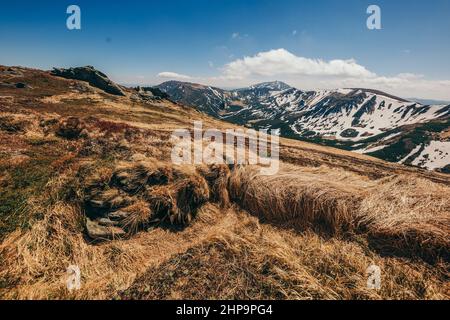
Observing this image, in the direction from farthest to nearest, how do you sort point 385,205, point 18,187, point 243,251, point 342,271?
1. point 18,187
2. point 385,205
3. point 243,251
4. point 342,271

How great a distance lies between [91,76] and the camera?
8856 cm

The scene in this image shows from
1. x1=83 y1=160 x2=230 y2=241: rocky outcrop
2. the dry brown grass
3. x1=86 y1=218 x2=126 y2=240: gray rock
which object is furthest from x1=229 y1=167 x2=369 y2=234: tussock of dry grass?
x1=86 y1=218 x2=126 y2=240: gray rock

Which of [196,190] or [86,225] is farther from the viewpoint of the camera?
[196,190]

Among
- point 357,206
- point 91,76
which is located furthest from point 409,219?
point 91,76

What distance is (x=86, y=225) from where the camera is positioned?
286 inches

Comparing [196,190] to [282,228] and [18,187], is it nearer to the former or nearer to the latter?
[282,228]

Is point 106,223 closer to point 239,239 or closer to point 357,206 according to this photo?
point 239,239

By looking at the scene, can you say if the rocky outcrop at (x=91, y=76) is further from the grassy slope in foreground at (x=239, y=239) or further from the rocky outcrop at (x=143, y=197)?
the grassy slope in foreground at (x=239, y=239)

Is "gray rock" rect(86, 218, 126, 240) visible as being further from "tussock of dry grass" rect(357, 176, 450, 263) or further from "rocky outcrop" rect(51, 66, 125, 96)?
"rocky outcrop" rect(51, 66, 125, 96)

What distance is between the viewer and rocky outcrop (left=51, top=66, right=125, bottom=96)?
83.6 metres
